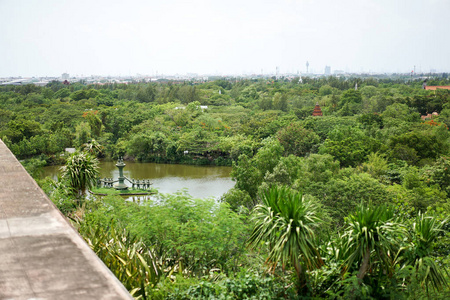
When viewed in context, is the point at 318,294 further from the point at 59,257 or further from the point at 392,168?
the point at 392,168

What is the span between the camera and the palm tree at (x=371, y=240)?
5875mm

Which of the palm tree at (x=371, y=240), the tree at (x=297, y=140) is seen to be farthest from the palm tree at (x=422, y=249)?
the tree at (x=297, y=140)

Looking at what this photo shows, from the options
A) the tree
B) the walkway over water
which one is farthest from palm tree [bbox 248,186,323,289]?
the tree

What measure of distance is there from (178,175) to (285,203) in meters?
20.5

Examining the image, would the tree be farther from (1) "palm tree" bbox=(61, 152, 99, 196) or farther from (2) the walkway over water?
(2) the walkway over water

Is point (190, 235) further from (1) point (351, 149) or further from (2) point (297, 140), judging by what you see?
(2) point (297, 140)

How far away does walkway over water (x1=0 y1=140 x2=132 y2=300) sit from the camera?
4.56ft

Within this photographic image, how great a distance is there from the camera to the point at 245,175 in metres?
17.2

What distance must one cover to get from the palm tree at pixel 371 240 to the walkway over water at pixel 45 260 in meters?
4.77

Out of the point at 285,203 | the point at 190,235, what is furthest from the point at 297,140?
the point at 285,203

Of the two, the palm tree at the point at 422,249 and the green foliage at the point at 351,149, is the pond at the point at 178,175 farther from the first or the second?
the palm tree at the point at 422,249

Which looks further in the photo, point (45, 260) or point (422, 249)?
point (422, 249)

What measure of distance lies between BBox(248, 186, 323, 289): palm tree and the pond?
14.8 metres

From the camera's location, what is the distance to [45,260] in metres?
1.57
